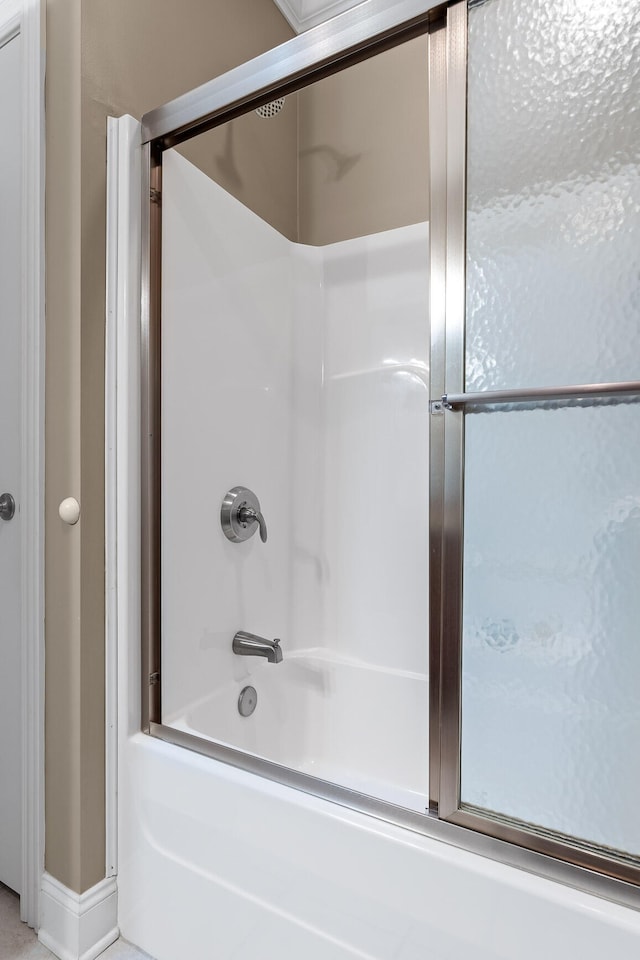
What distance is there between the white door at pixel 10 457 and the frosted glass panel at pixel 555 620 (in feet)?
3.50

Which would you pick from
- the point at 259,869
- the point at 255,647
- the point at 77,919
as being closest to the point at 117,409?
the point at 255,647

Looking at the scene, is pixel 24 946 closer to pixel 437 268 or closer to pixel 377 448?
pixel 377 448

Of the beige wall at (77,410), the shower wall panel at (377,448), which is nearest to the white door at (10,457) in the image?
the beige wall at (77,410)

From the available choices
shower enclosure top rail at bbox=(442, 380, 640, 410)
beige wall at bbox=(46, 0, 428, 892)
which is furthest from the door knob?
shower enclosure top rail at bbox=(442, 380, 640, 410)

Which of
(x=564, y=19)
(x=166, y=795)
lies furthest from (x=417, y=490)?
(x=564, y=19)

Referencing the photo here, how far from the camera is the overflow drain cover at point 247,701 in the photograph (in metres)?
1.54

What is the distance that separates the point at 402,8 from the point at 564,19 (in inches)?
10.7

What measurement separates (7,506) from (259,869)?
99 centimetres

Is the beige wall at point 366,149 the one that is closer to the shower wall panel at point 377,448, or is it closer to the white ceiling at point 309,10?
the shower wall panel at point 377,448

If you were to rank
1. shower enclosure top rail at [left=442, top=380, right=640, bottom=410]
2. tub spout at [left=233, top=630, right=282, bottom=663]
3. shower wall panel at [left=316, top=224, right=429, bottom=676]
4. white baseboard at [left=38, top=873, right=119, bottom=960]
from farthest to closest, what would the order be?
shower wall panel at [left=316, top=224, right=429, bottom=676], tub spout at [left=233, top=630, right=282, bottom=663], white baseboard at [left=38, top=873, right=119, bottom=960], shower enclosure top rail at [left=442, top=380, right=640, bottom=410]

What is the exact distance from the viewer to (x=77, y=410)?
4.01 feet

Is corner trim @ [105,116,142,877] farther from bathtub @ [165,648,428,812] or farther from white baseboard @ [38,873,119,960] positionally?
bathtub @ [165,648,428,812]

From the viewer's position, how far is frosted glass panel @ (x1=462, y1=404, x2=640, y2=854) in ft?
2.68

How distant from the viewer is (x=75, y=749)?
1220 millimetres
